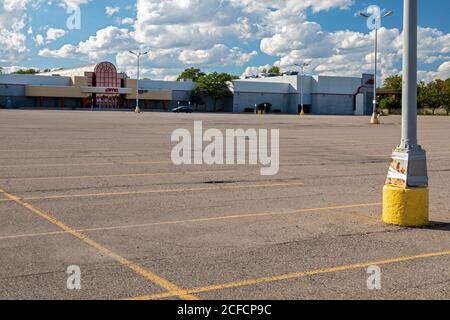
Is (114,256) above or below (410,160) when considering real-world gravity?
below

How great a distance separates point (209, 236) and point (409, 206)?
9.34ft

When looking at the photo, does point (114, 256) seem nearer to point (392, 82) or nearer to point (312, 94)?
point (312, 94)

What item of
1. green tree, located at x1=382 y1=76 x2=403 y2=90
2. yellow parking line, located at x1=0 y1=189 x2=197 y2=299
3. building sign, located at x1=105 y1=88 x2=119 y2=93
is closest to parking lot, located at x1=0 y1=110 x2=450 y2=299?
yellow parking line, located at x1=0 y1=189 x2=197 y2=299

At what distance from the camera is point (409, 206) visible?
8.37 meters

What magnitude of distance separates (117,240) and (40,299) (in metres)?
2.22

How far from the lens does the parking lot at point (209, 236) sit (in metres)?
5.72

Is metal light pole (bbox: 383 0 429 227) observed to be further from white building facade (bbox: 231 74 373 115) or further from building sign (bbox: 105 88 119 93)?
white building facade (bbox: 231 74 373 115)

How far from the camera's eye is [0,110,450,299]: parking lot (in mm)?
5723

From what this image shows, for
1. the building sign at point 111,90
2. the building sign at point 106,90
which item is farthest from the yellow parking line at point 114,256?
the building sign at point 111,90

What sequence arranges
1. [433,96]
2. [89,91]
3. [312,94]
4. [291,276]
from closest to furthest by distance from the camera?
[291,276]
[89,91]
[433,96]
[312,94]

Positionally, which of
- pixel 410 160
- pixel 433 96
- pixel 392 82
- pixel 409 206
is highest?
pixel 392 82

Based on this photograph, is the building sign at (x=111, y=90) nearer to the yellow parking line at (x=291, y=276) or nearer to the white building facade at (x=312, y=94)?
the white building facade at (x=312, y=94)

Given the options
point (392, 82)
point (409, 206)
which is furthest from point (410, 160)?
point (392, 82)

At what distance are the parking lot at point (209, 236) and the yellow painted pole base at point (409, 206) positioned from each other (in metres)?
0.19
